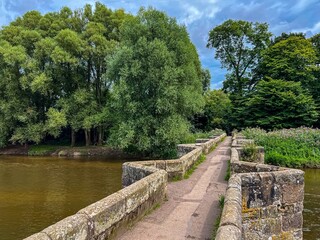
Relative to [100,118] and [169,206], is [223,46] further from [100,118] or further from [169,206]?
[169,206]

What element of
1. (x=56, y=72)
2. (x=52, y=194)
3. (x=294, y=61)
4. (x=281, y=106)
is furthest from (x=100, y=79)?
(x=294, y=61)

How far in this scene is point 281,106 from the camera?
34.1 meters

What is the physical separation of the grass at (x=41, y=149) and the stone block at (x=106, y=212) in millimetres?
29783

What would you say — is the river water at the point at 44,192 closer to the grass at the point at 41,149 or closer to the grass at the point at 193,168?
the grass at the point at 193,168

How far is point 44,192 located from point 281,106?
28.0 metres

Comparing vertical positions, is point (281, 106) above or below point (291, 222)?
above

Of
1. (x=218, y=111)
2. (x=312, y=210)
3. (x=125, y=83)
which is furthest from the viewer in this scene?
(x=218, y=111)

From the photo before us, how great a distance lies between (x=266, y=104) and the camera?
114 ft

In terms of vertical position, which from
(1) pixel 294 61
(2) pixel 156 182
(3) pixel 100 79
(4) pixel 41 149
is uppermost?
(1) pixel 294 61

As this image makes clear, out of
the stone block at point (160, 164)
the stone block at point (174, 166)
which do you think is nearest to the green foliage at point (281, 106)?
the stone block at point (174, 166)

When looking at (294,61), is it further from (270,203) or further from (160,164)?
(270,203)

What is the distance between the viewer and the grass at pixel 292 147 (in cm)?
2131

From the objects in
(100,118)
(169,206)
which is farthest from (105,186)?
(100,118)

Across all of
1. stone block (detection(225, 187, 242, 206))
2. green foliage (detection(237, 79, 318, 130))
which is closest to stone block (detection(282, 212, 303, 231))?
stone block (detection(225, 187, 242, 206))
